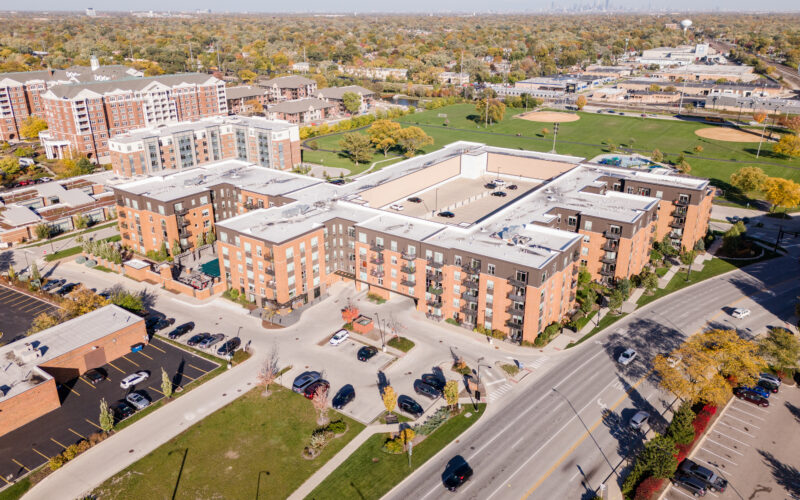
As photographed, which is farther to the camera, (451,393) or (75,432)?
(451,393)

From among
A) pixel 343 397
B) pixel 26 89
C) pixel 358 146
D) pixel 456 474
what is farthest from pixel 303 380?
pixel 26 89

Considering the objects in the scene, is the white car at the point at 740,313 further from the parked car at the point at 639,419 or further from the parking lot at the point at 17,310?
the parking lot at the point at 17,310

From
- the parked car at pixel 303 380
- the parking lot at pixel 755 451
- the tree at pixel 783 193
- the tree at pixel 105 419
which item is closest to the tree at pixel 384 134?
the tree at pixel 783 193

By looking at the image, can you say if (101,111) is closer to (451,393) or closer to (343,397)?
(343,397)

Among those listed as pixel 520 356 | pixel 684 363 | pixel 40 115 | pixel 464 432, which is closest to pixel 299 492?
pixel 464 432

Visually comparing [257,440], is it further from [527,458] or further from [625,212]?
[625,212]

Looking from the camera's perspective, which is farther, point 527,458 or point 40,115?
point 40,115
